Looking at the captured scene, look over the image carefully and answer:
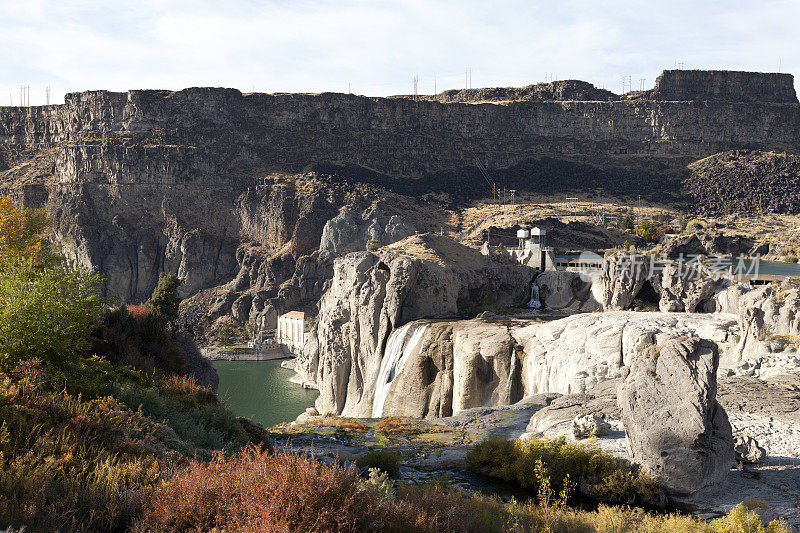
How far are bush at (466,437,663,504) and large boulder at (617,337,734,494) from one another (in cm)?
34

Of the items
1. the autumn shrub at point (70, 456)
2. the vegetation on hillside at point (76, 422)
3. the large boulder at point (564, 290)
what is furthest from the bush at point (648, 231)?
the autumn shrub at point (70, 456)

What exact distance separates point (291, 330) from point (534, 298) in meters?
29.3

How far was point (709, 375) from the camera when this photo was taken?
10.9 metres

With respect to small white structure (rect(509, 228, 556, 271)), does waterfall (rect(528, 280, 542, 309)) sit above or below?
below

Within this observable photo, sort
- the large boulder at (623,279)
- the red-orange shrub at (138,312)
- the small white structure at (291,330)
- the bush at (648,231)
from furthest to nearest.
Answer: the bush at (648,231) → the small white structure at (291,330) → the large boulder at (623,279) → the red-orange shrub at (138,312)

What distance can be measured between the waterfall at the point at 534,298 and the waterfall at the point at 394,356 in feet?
40.7

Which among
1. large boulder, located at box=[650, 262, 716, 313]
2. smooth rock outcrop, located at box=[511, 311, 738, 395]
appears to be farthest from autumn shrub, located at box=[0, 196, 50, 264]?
large boulder, located at box=[650, 262, 716, 313]

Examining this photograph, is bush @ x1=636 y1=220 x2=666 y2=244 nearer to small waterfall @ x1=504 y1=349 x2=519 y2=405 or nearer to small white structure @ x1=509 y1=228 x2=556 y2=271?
small white structure @ x1=509 y1=228 x2=556 y2=271

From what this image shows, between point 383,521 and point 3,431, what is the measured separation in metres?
4.79

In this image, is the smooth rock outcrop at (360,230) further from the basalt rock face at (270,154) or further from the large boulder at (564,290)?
the large boulder at (564,290)

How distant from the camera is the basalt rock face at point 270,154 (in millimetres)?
85875

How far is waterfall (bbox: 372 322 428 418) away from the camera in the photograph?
29422mm

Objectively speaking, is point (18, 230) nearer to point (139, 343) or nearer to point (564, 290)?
point (139, 343)

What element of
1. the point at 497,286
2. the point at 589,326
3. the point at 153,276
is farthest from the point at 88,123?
the point at 589,326
